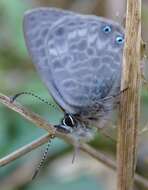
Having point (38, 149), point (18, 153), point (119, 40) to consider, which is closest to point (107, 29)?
point (119, 40)

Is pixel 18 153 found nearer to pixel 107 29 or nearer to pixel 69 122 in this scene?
pixel 69 122

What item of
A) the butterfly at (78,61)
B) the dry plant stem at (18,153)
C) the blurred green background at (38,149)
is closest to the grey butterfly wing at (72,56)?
the butterfly at (78,61)

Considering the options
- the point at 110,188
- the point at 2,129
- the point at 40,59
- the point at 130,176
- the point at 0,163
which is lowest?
the point at 110,188

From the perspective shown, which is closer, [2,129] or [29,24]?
[29,24]

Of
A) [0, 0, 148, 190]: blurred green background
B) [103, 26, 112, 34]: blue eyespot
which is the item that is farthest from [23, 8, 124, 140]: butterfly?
[0, 0, 148, 190]: blurred green background

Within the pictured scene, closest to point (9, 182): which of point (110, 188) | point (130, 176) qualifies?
point (110, 188)

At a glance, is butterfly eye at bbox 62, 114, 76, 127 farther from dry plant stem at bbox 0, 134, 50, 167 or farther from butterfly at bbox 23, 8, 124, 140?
dry plant stem at bbox 0, 134, 50, 167

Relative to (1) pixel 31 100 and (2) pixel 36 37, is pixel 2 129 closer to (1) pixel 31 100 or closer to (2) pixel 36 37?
(1) pixel 31 100
